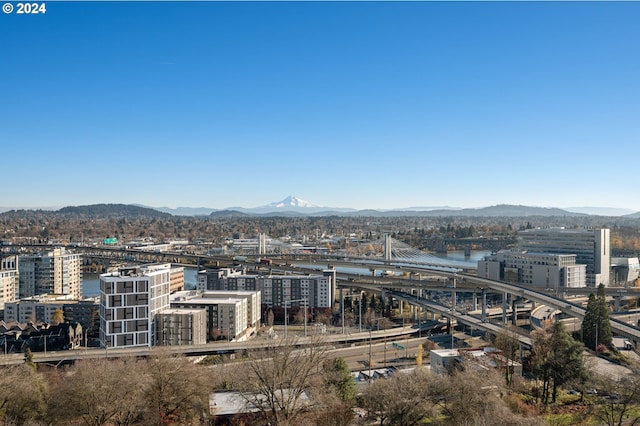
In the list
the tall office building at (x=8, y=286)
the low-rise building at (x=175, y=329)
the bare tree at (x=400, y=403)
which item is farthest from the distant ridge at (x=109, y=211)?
the bare tree at (x=400, y=403)

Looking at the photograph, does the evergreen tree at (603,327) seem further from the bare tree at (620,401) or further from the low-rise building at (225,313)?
the low-rise building at (225,313)

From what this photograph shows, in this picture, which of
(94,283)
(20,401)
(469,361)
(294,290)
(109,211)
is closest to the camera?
(20,401)

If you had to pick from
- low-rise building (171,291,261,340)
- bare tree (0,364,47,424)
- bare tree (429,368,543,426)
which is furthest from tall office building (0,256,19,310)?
bare tree (429,368,543,426)

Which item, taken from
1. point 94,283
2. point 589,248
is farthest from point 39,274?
point 589,248

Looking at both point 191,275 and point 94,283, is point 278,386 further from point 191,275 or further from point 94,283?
point 191,275

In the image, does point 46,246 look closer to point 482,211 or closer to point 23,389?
point 23,389

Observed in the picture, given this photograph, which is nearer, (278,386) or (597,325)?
(278,386)

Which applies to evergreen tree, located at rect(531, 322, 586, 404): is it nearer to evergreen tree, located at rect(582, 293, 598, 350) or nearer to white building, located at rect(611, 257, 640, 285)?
evergreen tree, located at rect(582, 293, 598, 350)

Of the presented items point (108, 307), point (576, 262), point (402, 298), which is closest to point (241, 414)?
point (108, 307)
